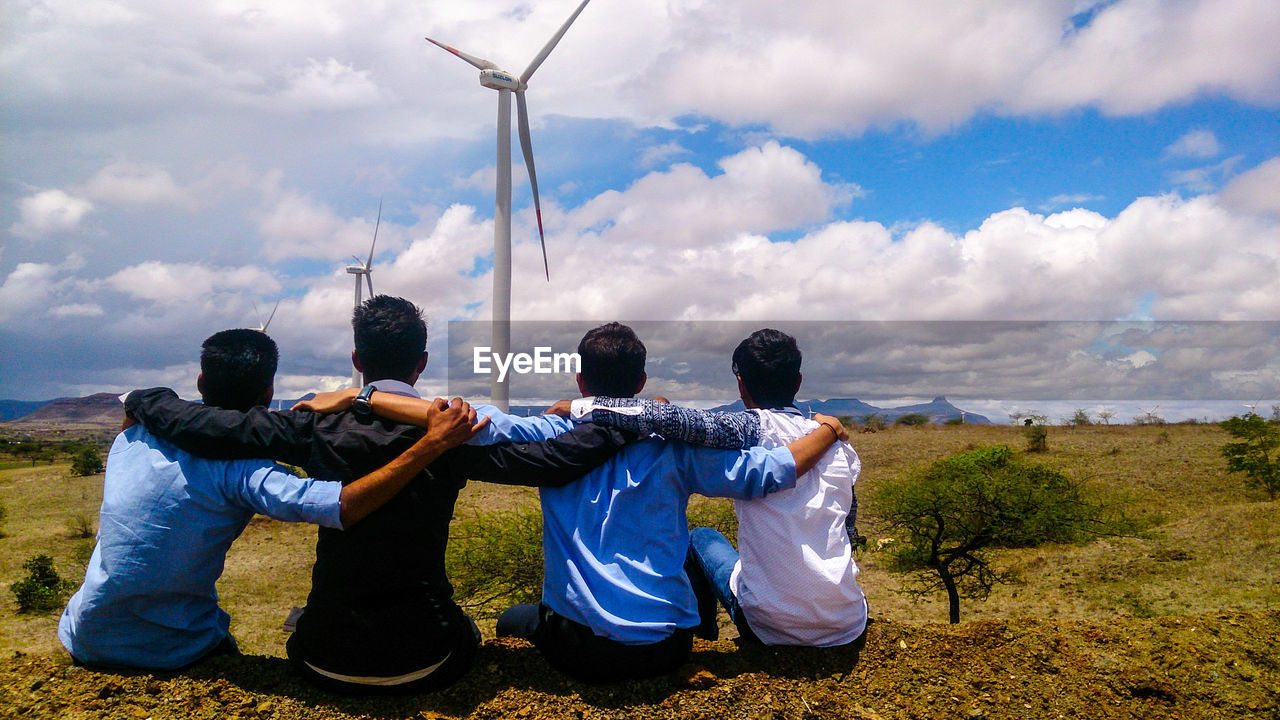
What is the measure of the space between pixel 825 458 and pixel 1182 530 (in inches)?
1413

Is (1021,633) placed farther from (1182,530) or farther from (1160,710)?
(1182,530)

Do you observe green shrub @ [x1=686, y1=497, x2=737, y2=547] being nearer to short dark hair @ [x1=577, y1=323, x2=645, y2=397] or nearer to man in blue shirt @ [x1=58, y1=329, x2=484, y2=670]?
short dark hair @ [x1=577, y1=323, x2=645, y2=397]

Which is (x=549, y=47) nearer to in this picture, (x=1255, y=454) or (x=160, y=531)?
(x=160, y=531)

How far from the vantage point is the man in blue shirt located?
13.9 feet

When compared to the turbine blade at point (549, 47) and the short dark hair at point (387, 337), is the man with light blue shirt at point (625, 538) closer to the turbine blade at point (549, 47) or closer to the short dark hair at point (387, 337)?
the short dark hair at point (387, 337)

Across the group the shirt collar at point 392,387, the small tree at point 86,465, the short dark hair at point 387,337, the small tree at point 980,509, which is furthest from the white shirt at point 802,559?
the small tree at point 86,465

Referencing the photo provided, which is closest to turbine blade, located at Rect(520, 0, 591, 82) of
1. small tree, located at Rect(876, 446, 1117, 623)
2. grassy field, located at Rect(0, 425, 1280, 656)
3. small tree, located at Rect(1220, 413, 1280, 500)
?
grassy field, located at Rect(0, 425, 1280, 656)

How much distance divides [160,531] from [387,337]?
172 centimetres

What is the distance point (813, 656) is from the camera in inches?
206

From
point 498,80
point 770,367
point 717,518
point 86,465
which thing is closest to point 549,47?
point 498,80

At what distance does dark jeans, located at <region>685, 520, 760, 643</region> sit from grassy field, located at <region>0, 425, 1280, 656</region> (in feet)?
35.7

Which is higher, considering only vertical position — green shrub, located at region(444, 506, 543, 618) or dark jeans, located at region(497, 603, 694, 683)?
dark jeans, located at region(497, 603, 694, 683)

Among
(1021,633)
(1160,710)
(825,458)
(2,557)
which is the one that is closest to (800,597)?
(825,458)

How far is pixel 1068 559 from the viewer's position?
104 feet
